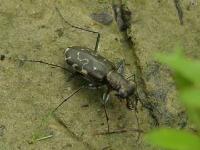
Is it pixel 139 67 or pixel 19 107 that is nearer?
pixel 19 107

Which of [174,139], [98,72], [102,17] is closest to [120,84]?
[98,72]

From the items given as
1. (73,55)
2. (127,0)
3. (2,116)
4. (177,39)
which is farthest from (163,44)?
(2,116)

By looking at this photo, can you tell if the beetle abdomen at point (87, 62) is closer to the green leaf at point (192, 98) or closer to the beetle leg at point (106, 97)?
the beetle leg at point (106, 97)

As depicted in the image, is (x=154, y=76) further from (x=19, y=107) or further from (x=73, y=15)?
(x=19, y=107)

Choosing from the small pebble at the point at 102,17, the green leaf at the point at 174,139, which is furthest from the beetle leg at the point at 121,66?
the green leaf at the point at 174,139

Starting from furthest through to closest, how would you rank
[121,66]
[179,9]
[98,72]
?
[179,9] < [121,66] < [98,72]

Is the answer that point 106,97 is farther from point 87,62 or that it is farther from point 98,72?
point 87,62
